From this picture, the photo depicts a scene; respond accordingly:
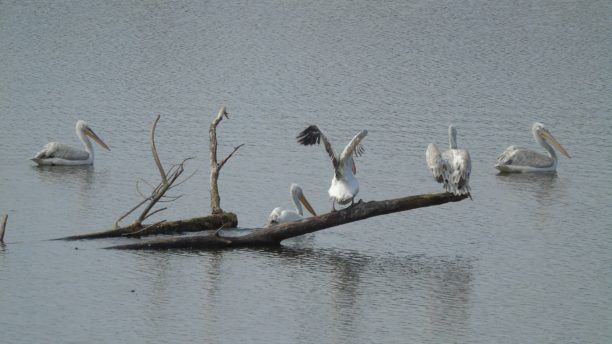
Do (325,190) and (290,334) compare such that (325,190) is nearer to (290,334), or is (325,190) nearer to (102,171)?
(102,171)

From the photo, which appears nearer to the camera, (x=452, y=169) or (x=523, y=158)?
(x=452, y=169)

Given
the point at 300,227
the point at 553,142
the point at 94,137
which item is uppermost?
the point at 94,137

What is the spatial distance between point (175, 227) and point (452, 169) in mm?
2797

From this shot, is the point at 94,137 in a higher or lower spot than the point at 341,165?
higher

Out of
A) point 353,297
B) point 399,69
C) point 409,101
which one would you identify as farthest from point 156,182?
point 399,69

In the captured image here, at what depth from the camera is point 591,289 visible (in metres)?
11.5

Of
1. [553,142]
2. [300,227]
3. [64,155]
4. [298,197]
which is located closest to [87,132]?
[64,155]

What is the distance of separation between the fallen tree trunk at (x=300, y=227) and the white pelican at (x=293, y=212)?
0.51 metres

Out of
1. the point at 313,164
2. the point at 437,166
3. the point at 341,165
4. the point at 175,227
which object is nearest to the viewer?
the point at 341,165

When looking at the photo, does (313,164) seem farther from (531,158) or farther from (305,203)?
(531,158)

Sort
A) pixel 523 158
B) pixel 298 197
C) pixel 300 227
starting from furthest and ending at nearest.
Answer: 1. pixel 523 158
2. pixel 298 197
3. pixel 300 227

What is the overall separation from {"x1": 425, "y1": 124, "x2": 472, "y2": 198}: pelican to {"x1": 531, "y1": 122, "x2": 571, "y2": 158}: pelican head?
5086mm

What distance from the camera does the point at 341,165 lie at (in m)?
12.2

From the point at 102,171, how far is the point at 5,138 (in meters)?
2.11
